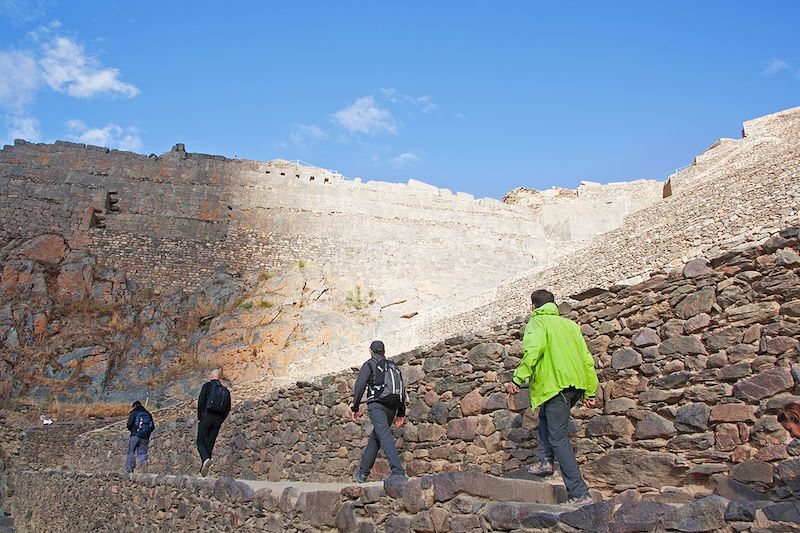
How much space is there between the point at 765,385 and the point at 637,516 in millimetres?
1835

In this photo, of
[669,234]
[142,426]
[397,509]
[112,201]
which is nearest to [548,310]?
[397,509]

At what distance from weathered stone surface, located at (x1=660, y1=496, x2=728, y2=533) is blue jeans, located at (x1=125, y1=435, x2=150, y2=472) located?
33.6 ft

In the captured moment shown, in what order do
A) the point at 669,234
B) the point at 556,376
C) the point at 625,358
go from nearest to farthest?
the point at 556,376, the point at 625,358, the point at 669,234

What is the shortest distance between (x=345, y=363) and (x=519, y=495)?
15.1m

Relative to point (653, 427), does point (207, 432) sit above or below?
above

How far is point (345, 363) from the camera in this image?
19.7 metres

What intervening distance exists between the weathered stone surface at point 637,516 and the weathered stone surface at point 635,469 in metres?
1.55

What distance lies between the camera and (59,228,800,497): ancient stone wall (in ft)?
15.6

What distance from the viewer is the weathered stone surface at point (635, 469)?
5.05m

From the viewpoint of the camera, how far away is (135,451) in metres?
11.7

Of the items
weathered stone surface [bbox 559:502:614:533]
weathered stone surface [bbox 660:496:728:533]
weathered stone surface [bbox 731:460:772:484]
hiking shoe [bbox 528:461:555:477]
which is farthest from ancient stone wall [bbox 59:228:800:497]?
weathered stone surface [bbox 559:502:614:533]

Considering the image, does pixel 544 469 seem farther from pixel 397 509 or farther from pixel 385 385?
pixel 385 385

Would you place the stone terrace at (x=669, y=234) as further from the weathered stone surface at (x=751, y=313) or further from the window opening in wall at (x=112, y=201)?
the window opening in wall at (x=112, y=201)

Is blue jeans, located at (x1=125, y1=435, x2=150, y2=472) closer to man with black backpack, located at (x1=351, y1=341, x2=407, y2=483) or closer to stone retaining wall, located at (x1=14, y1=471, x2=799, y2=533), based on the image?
stone retaining wall, located at (x1=14, y1=471, x2=799, y2=533)
